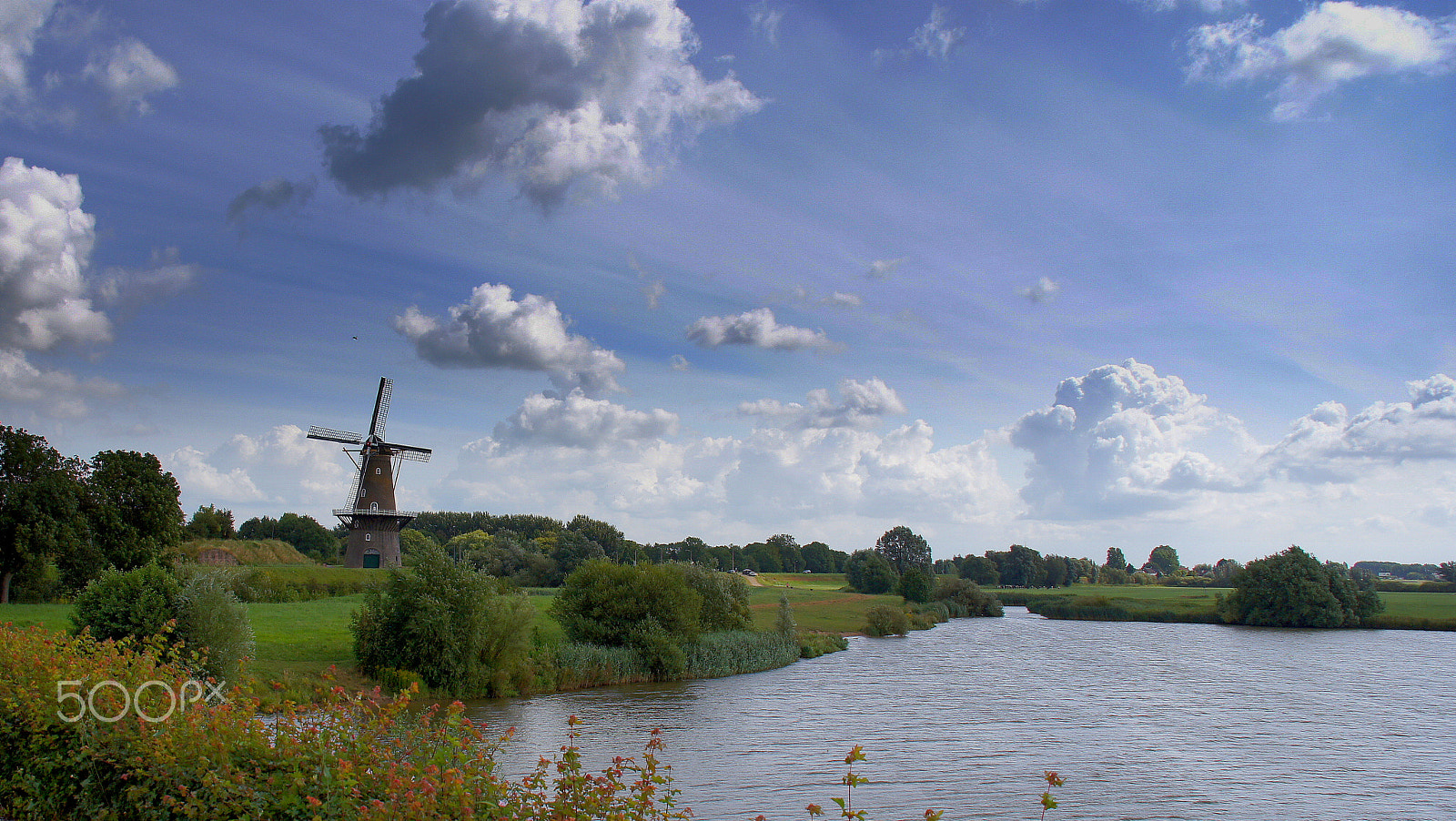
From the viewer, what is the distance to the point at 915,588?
10156 centimetres

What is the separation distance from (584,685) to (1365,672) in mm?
42121

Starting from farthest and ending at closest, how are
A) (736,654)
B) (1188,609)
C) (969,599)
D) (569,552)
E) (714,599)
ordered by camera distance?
(969,599), (569,552), (1188,609), (714,599), (736,654)

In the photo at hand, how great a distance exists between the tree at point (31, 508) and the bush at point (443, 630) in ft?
65.2

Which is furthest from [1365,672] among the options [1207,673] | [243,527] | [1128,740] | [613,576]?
[243,527]

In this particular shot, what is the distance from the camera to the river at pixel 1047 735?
67.4 feet

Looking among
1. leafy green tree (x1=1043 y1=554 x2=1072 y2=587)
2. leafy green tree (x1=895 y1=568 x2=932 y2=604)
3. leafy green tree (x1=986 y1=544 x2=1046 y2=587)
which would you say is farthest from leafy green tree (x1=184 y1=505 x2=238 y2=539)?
leafy green tree (x1=1043 y1=554 x2=1072 y2=587)

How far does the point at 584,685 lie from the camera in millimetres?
38250

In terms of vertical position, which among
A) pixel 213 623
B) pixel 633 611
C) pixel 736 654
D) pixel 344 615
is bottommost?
pixel 736 654

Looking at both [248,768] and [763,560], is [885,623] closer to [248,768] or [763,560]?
[248,768]

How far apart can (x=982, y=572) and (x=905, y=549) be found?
51.5 ft

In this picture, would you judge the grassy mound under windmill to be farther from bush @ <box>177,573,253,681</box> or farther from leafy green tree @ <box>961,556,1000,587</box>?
leafy green tree @ <box>961,556,1000,587</box>

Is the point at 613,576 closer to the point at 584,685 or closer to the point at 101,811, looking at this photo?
the point at 584,685

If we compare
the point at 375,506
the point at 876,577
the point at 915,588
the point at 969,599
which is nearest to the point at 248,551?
the point at 375,506

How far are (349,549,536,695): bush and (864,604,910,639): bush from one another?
1716 inches
